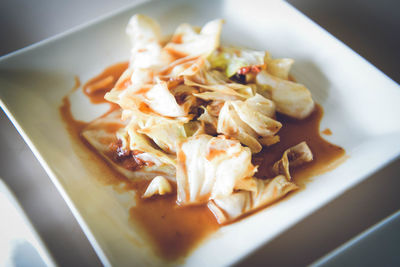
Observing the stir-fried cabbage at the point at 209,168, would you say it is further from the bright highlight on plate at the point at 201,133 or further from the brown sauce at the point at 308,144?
the brown sauce at the point at 308,144

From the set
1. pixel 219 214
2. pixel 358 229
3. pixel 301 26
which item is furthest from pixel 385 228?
pixel 301 26

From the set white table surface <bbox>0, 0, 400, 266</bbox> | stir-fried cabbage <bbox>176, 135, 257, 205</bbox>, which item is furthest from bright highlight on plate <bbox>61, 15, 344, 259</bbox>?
white table surface <bbox>0, 0, 400, 266</bbox>

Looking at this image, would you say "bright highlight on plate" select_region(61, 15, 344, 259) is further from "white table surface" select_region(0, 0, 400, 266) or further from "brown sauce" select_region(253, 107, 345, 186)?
"white table surface" select_region(0, 0, 400, 266)

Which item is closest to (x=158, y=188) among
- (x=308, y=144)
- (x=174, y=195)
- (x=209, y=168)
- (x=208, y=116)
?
(x=174, y=195)

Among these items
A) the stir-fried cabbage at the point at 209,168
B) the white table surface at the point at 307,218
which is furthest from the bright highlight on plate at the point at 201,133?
the white table surface at the point at 307,218

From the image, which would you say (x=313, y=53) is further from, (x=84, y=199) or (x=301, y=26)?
(x=84, y=199)

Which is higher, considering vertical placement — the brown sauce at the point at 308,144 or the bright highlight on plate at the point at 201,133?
the bright highlight on plate at the point at 201,133
